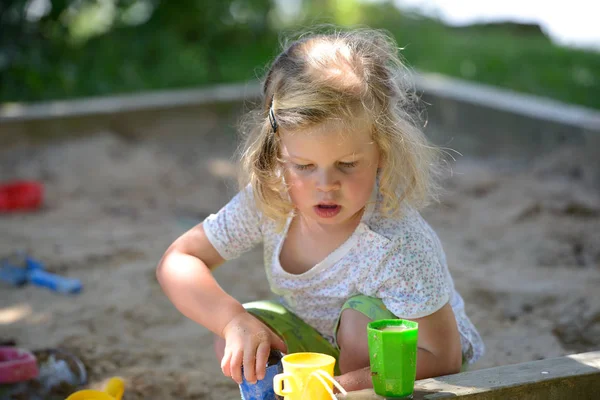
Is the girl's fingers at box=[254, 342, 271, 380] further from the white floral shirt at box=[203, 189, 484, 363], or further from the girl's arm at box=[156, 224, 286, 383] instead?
the white floral shirt at box=[203, 189, 484, 363]

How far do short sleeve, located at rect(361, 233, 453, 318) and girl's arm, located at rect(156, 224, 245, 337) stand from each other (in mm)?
337

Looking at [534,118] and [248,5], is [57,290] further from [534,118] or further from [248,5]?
[248,5]

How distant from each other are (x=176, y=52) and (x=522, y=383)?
5599mm

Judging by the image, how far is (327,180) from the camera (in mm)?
1879

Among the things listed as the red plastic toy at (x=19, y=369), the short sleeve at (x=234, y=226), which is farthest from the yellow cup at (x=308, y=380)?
the red plastic toy at (x=19, y=369)

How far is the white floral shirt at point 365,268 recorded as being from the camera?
1923 mm

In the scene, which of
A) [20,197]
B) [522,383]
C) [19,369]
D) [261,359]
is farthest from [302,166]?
[20,197]

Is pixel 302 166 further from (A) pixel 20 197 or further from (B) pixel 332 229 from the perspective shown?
(A) pixel 20 197

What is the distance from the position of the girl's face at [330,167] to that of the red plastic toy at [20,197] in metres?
2.73

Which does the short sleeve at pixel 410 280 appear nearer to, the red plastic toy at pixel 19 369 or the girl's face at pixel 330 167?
the girl's face at pixel 330 167

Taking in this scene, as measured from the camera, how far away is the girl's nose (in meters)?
1.88

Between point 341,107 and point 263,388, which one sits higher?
point 341,107

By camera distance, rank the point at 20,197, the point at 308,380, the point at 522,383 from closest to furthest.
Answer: the point at 308,380, the point at 522,383, the point at 20,197

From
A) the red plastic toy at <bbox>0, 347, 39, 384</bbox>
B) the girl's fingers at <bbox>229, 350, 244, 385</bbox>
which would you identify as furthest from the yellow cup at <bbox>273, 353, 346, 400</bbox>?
the red plastic toy at <bbox>0, 347, 39, 384</bbox>
